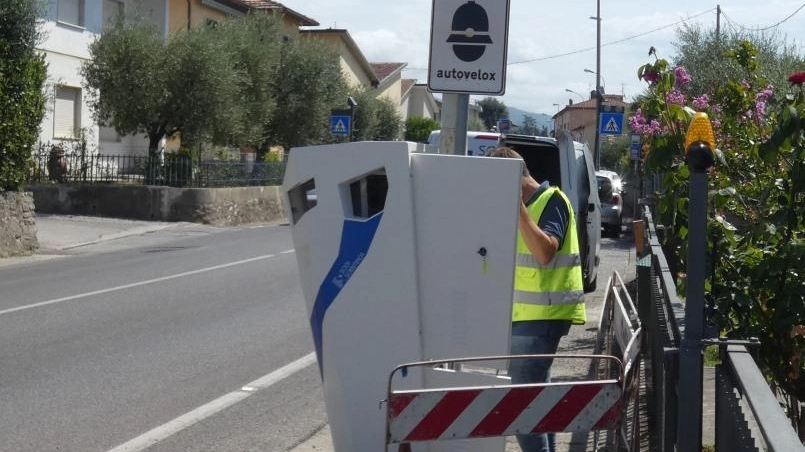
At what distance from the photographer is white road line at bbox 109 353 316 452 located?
6301 millimetres

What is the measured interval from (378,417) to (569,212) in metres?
1.38

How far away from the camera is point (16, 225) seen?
1778 centimetres

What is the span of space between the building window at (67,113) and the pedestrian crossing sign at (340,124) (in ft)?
23.6

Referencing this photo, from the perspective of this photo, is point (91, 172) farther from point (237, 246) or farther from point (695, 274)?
point (695, 274)

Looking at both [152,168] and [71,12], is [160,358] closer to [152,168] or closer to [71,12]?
[152,168]

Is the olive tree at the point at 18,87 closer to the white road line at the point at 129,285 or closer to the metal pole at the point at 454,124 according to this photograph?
the white road line at the point at 129,285

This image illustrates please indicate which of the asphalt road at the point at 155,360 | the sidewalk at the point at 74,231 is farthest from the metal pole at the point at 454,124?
the sidewalk at the point at 74,231

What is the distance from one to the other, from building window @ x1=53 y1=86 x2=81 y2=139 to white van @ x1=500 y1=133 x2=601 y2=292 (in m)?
19.5

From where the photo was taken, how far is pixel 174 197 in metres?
25.2

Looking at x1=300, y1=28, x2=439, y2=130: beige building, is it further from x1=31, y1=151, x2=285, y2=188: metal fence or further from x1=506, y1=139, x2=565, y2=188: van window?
x1=506, y1=139, x2=565, y2=188: van window

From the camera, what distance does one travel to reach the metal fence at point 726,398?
8.07ft

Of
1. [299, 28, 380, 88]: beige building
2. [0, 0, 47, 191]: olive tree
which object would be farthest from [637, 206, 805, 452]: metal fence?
[299, 28, 380, 88]: beige building

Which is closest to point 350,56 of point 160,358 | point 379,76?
point 379,76

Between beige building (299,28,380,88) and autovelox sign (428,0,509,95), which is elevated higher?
beige building (299,28,380,88)
